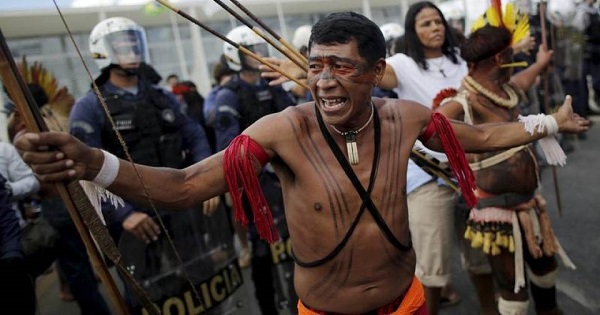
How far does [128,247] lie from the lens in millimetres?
3162

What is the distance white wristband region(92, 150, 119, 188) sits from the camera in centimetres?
152

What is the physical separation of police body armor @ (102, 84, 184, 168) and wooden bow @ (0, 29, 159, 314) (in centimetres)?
197

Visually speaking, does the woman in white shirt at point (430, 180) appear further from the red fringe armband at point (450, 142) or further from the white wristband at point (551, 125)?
the red fringe armband at point (450, 142)

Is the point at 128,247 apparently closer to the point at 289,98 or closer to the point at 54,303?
the point at 289,98

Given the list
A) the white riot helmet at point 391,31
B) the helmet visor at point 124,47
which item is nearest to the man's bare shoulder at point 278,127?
the helmet visor at point 124,47

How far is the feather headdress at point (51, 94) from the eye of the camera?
387 centimetres

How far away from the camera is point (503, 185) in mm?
2883

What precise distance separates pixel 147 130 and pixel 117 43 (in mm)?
731

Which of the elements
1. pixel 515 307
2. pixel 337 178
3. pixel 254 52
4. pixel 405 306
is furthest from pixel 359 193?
pixel 254 52

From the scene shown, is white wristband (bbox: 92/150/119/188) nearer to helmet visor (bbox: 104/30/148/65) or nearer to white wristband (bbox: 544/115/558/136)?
white wristband (bbox: 544/115/558/136)

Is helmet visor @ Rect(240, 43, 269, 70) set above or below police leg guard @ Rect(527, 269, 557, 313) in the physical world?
above

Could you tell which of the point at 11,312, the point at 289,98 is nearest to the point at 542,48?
the point at 289,98

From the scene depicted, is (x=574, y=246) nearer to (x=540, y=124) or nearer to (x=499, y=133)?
(x=540, y=124)

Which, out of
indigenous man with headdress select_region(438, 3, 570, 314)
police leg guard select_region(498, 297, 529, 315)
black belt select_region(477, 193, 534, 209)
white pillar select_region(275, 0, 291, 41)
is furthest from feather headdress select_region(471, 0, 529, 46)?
white pillar select_region(275, 0, 291, 41)
